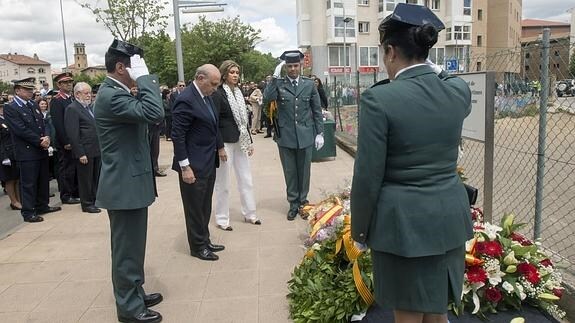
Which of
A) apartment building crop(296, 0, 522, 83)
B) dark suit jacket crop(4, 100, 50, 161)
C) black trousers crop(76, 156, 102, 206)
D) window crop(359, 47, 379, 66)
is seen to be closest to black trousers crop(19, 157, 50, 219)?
dark suit jacket crop(4, 100, 50, 161)

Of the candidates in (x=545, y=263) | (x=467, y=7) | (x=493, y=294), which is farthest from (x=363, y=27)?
(x=493, y=294)

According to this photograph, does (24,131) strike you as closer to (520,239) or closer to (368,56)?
(520,239)

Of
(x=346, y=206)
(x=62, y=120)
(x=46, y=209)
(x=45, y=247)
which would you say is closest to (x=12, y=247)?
(x=45, y=247)

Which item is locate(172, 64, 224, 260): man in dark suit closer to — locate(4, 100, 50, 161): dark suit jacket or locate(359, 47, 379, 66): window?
locate(4, 100, 50, 161): dark suit jacket

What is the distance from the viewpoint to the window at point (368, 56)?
4500 centimetres

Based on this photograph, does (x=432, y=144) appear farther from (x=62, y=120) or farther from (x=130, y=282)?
(x=62, y=120)

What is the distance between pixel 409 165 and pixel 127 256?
2.16 m

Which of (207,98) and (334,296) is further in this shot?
(207,98)

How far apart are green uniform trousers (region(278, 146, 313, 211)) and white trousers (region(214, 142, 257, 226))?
1.71ft

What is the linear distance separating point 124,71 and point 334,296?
2.04 m

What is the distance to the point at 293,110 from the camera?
18.1ft

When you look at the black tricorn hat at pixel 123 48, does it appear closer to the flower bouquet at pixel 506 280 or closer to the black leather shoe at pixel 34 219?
the flower bouquet at pixel 506 280

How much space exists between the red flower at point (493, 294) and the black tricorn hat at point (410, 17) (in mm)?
1805

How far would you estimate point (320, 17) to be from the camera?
43938 millimetres
